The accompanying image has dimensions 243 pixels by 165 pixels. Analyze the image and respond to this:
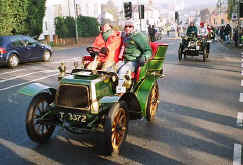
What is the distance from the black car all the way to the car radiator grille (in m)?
10.4

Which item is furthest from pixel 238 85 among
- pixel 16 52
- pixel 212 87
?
pixel 16 52

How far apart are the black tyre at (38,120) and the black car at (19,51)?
9.90 metres

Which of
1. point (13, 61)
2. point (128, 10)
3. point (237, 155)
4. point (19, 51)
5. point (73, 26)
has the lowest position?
point (237, 155)

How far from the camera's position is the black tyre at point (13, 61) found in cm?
1415

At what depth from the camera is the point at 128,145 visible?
4711 millimetres

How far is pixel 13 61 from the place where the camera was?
47.1ft

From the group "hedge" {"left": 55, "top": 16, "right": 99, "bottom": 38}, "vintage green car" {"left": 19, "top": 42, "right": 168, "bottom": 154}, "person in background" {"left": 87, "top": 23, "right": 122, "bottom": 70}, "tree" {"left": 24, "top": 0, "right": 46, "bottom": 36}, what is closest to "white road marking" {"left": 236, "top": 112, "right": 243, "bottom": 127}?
"vintage green car" {"left": 19, "top": 42, "right": 168, "bottom": 154}

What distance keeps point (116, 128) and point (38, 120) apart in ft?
3.85

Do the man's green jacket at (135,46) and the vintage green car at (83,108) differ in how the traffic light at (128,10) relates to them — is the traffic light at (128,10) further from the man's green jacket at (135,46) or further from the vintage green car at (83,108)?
the vintage green car at (83,108)

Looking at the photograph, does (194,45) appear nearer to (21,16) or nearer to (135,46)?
(135,46)

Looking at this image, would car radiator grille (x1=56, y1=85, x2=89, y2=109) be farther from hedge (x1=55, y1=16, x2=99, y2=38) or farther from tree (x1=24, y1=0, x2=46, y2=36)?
hedge (x1=55, y1=16, x2=99, y2=38)

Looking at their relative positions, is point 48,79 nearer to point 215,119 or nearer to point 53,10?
point 215,119

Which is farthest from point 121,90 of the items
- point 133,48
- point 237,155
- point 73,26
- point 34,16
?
point 73,26

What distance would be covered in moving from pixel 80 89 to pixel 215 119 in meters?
2.91
